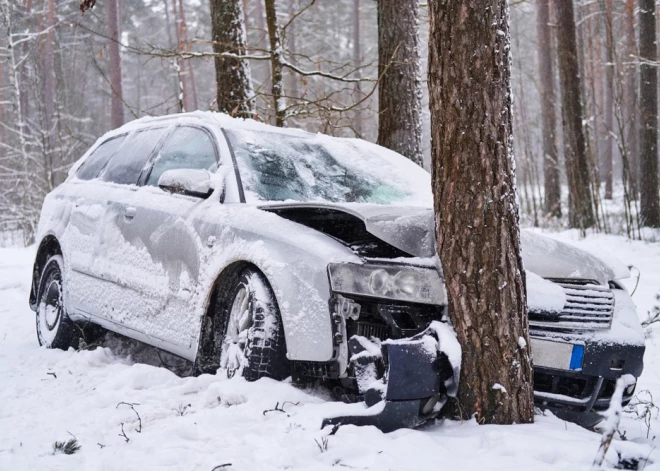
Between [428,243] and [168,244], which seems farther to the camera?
[168,244]

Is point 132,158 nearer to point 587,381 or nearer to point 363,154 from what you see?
point 363,154

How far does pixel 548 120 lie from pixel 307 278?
16.4 metres

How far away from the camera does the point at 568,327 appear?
10.4 ft

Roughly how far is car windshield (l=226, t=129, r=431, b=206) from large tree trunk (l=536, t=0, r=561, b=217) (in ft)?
31.6

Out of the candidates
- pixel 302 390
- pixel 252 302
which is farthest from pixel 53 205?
pixel 302 390

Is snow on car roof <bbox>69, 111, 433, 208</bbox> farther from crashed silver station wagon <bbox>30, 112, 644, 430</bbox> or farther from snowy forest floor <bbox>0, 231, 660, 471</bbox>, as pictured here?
snowy forest floor <bbox>0, 231, 660, 471</bbox>

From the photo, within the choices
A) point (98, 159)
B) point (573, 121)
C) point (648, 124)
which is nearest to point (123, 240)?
point (98, 159)

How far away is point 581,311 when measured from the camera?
10.6 feet

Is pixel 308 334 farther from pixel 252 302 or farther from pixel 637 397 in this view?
pixel 637 397

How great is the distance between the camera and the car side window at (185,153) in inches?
170

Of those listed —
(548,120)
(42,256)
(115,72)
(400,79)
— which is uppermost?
(115,72)

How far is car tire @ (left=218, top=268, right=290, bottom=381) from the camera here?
3.19 meters

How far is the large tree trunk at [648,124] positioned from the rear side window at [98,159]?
9615 millimetres

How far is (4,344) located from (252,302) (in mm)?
3342
